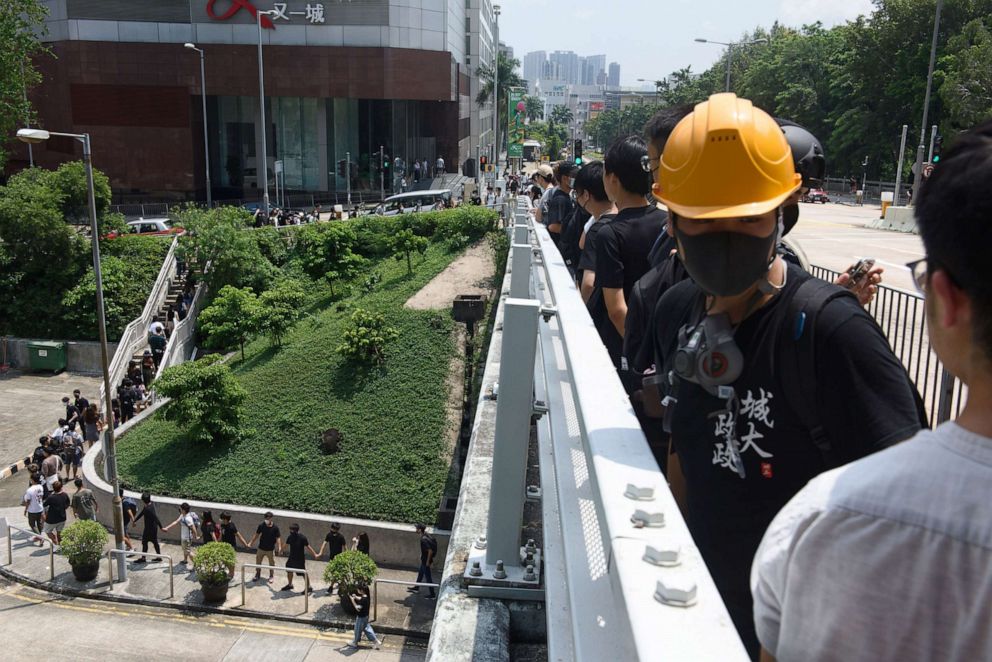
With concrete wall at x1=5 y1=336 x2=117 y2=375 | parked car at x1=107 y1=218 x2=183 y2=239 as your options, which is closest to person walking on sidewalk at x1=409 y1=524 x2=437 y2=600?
concrete wall at x1=5 y1=336 x2=117 y2=375

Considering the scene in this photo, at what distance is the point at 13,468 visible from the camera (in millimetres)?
20062

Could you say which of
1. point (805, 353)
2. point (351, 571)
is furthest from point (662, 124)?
point (351, 571)

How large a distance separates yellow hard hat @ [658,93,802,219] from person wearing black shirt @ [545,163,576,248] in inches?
254

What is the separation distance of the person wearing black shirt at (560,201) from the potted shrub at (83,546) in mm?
10556

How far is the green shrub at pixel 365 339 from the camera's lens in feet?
67.1

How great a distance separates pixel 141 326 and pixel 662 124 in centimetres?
2667

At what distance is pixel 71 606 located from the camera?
1505 centimetres

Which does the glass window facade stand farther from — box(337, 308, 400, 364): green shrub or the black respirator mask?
the black respirator mask

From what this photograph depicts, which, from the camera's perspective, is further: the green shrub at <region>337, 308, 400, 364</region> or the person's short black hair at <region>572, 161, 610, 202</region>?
the green shrub at <region>337, 308, 400, 364</region>

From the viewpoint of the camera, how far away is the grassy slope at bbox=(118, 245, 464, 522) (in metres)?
17.2

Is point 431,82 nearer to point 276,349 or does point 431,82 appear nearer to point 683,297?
point 276,349

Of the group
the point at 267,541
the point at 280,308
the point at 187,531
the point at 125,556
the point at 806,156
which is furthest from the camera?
the point at 280,308

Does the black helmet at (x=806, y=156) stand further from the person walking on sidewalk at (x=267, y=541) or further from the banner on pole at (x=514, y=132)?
the banner on pole at (x=514, y=132)

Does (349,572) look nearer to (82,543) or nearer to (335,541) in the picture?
(335,541)
